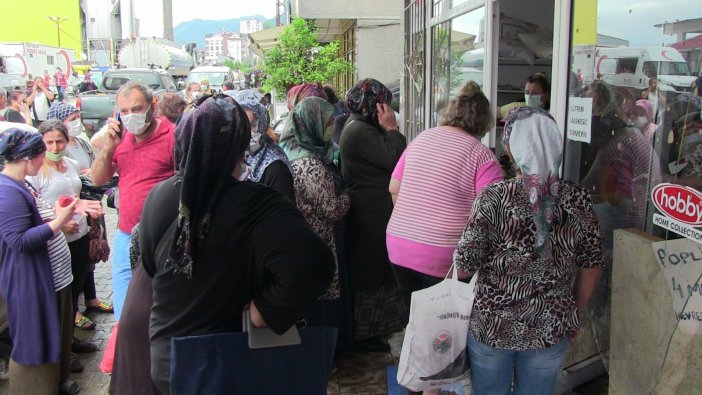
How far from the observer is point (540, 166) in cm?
223

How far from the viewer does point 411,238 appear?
3.01 m

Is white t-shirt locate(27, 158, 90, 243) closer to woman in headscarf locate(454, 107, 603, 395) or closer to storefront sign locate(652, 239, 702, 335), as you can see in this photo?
woman in headscarf locate(454, 107, 603, 395)

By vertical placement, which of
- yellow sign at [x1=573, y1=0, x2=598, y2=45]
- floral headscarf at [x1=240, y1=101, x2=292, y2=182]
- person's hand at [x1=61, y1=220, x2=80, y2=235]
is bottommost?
person's hand at [x1=61, y1=220, x2=80, y2=235]

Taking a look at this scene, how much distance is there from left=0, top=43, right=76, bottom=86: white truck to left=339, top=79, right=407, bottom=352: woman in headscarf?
2270 cm

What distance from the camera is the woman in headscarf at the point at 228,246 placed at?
1729 mm

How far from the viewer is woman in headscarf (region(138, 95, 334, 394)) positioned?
173 cm

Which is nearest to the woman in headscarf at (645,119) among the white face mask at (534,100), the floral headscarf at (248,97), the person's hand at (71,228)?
the white face mask at (534,100)

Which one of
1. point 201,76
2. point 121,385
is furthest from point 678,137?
point 201,76

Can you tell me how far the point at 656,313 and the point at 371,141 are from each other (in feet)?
6.36

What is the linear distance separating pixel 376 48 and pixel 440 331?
384 inches

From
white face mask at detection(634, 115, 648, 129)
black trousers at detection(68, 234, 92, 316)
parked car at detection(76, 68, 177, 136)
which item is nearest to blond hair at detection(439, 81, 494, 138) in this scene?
white face mask at detection(634, 115, 648, 129)

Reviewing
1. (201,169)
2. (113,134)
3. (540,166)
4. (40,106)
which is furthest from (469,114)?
(40,106)

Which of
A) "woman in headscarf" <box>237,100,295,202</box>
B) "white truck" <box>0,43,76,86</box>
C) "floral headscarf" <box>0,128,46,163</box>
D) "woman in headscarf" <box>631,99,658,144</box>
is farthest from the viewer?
"white truck" <box>0,43,76,86</box>

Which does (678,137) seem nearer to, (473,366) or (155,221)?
(473,366)
